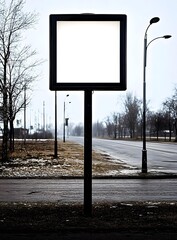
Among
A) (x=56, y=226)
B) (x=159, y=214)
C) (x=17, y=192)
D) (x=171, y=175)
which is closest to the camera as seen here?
(x=56, y=226)

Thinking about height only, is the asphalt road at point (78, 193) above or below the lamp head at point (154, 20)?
below

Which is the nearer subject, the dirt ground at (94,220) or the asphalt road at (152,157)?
the dirt ground at (94,220)

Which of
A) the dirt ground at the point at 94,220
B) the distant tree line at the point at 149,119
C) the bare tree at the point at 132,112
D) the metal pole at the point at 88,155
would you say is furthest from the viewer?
the bare tree at the point at 132,112

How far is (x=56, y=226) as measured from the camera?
7.43 meters

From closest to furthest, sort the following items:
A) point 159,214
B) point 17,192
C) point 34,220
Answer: point 34,220
point 159,214
point 17,192

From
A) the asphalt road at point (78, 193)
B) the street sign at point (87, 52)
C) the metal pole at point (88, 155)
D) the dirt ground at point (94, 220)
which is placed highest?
the street sign at point (87, 52)

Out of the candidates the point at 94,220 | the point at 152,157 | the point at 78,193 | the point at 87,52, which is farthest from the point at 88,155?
the point at 152,157

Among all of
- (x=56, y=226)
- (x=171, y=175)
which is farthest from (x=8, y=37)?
(x=56, y=226)

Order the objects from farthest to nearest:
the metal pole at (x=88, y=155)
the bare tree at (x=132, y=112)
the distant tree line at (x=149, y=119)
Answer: the bare tree at (x=132, y=112), the distant tree line at (x=149, y=119), the metal pole at (x=88, y=155)

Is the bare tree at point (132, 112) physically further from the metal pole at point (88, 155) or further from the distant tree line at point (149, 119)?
the metal pole at point (88, 155)

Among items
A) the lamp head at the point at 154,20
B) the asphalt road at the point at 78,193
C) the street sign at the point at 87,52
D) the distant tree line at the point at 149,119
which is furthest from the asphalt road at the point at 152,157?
the distant tree line at the point at 149,119

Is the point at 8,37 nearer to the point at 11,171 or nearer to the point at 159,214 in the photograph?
the point at 11,171

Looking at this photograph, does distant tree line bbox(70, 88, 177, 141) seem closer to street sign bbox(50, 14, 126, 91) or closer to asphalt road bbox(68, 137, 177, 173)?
asphalt road bbox(68, 137, 177, 173)

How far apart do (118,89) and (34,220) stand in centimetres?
308
